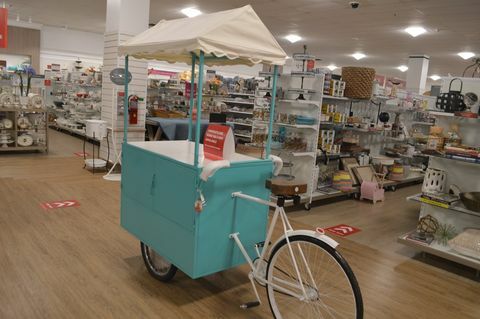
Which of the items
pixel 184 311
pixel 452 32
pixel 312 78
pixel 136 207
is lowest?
pixel 184 311

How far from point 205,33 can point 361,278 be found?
2652 millimetres

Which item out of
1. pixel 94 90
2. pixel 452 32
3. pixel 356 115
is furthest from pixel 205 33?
pixel 94 90

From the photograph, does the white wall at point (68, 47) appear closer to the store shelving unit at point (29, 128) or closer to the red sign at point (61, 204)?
the store shelving unit at point (29, 128)

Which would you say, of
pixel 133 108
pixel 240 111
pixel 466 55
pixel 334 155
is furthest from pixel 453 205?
pixel 466 55

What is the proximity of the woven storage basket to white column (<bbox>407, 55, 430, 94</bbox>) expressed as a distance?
22.9 ft

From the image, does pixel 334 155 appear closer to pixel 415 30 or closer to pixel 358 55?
pixel 415 30

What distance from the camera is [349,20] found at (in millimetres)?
9039

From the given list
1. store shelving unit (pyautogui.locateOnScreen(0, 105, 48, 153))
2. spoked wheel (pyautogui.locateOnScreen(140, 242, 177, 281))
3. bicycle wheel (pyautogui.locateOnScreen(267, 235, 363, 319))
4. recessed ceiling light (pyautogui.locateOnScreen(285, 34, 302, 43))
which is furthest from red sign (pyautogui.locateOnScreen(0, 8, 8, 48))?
bicycle wheel (pyautogui.locateOnScreen(267, 235, 363, 319))

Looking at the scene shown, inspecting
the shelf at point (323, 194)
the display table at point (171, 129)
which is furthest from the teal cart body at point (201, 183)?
the display table at point (171, 129)

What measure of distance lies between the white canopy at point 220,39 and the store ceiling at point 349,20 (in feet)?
18.1

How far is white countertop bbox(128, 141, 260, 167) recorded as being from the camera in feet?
9.21

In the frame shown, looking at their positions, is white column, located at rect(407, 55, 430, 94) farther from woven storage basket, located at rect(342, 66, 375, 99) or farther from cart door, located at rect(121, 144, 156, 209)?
cart door, located at rect(121, 144, 156, 209)

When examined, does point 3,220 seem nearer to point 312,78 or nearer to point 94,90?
point 312,78

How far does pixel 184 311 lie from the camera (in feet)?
9.19
